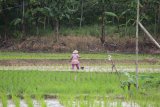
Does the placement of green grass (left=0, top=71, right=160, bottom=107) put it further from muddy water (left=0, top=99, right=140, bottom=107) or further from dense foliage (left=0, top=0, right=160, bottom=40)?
dense foliage (left=0, top=0, right=160, bottom=40)

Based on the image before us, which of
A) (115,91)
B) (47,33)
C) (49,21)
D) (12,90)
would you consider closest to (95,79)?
(115,91)

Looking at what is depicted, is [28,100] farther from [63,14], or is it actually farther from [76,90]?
[63,14]

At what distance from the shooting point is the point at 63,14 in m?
26.9

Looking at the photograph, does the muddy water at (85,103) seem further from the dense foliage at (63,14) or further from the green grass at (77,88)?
the dense foliage at (63,14)

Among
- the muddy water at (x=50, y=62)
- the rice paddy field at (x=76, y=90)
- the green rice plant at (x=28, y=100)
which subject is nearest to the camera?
the green rice plant at (x=28, y=100)

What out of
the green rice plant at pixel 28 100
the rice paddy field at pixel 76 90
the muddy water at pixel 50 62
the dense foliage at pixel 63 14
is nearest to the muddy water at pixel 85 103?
the rice paddy field at pixel 76 90

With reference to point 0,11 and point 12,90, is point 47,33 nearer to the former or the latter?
point 0,11

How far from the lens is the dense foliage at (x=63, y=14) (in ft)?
88.8

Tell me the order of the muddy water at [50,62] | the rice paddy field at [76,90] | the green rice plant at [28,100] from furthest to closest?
the muddy water at [50,62] < the rice paddy field at [76,90] < the green rice plant at [28,100]

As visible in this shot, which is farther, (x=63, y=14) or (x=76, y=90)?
(x=63, y=14)

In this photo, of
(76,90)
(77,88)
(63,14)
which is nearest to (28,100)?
(76,90)

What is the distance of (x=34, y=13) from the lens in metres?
28.1

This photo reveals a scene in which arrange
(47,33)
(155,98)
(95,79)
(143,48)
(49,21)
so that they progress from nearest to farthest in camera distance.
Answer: (155,98), (95,79), (143,48), (47,33), (49,21)

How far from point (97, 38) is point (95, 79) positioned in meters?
15.4
